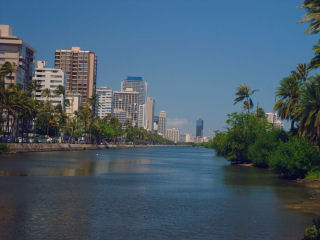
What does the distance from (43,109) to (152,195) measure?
12557 cm

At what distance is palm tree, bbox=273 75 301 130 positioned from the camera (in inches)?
2576

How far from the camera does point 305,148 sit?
1992 inches

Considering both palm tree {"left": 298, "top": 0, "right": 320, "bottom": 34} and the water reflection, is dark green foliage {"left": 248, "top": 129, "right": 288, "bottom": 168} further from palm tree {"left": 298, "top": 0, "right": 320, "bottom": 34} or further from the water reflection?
Result: palm tree {"left": 298, "top": 0, "right": 320, "bottom": 34}

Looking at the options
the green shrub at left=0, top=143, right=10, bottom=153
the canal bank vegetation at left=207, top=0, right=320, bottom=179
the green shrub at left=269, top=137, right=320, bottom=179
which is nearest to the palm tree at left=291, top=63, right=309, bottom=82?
the canal bank vegetation at left=207, top=0, right=320, bottom=179

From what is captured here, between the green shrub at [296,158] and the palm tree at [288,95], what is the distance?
13.0 m

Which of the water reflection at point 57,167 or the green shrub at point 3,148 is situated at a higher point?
the green shrub at point 3,148

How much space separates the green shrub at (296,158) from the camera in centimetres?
4981

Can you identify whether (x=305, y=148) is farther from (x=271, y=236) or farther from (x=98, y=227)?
(x=98, y=227)

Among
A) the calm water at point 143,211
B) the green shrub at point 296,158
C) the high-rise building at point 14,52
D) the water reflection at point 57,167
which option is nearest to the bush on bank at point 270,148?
the green shrub at point 296,158

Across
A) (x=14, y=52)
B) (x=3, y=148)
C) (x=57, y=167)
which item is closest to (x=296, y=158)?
(x=57, y=167)

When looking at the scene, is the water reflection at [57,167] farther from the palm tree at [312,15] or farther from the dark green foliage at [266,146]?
the palm tree at [312,15]

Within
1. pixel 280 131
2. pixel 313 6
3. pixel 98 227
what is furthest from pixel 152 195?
pixel 280 131

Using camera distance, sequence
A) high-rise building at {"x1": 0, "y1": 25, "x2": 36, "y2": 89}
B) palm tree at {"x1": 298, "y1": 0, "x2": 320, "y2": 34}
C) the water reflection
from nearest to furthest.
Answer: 1. palm tree at {"x1": 298, "y1": 0, "x2": 320, "y2": 34}
2. the water reflection
3. high-rise building at {"x1": 0, "y1": 25, "x2": 36, "y2": 89}

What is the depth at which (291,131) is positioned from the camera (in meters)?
65.2
